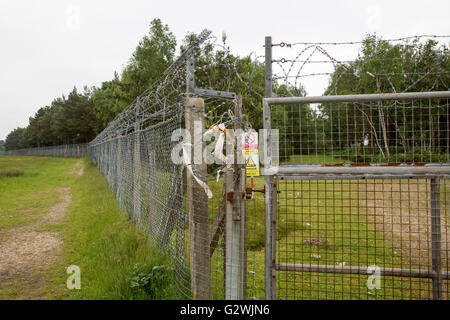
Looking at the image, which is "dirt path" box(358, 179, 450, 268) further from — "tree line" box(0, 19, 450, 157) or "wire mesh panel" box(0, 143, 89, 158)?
"wire mesh panel" box(0, 143, 89, 158)

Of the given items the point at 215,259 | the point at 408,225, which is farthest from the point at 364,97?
the point at 408,225

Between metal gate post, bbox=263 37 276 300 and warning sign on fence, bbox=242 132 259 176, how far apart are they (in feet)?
0.82

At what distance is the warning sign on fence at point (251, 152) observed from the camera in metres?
3.05

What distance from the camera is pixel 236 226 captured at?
9.72 ft

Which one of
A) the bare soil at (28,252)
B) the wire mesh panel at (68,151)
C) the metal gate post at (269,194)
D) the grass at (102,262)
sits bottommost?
the bare soil at (28,252)

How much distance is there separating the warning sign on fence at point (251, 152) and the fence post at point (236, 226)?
9 centimetres

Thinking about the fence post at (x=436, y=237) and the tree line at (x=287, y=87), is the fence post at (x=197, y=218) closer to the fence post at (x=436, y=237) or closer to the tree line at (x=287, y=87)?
the tree line at (x=287, y=87)

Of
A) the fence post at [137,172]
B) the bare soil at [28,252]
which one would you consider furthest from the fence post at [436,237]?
the bare soil at [28,252]

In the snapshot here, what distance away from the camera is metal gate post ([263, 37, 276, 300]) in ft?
9.31

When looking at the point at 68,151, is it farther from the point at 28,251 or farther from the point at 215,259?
the point at 215,259

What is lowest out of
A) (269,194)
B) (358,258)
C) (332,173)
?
(358,258)

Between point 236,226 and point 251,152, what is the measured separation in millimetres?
745

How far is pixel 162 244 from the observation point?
4.44m

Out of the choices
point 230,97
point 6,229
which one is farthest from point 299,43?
point 6,229
